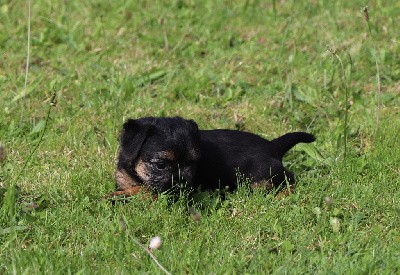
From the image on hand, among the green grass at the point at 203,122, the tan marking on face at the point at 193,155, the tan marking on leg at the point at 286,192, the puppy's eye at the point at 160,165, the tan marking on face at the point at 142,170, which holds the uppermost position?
the tan marking on face at the point at 193,155

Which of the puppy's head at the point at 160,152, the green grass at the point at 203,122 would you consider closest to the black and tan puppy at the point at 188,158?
the puppy's head at the point at 160,152

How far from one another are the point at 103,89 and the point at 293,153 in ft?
7.20

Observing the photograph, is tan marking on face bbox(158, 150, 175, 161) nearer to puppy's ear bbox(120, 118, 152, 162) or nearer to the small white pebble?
puppy's ear bbox(120, 118, 152, 162)

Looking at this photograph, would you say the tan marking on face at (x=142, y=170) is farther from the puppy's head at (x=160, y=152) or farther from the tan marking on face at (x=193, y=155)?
the tan marking on face at (x=193, y=155)

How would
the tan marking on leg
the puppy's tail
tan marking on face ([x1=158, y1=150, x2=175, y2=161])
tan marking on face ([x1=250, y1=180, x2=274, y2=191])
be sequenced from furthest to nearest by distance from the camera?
1. the puppy's tail
2. tan marking on face ([x1=250, y1=180, x2=274, y2=191])
3. the tan marking on leg
4. tan marking on face ([x1=158, y1=150, x2=175, y2=161])

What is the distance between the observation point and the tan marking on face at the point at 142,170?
579cm

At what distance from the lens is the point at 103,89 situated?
27.0ft

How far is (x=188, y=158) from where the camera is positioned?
5707 millimetres

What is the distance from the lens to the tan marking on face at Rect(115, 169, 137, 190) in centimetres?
593

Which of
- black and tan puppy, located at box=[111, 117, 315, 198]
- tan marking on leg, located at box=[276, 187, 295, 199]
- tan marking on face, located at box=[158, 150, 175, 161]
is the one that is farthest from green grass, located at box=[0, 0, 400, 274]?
tan marking on face, located at box=[158, 150, 175, 161]

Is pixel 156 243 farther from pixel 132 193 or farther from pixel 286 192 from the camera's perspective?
pixel 286 192

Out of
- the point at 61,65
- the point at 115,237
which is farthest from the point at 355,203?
the point at 61,65

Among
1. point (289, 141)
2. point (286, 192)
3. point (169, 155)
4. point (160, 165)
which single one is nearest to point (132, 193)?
point (160, 165)

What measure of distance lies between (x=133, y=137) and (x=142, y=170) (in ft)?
0.80
